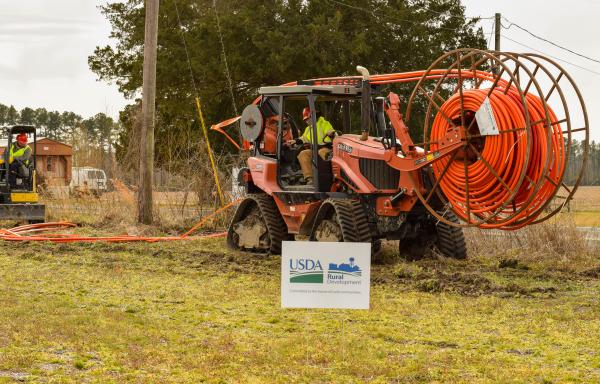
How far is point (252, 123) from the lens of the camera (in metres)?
16.6

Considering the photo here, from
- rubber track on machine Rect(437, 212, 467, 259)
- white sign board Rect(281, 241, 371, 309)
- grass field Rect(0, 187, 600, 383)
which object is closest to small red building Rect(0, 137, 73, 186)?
grass field Rect(0, 187, 600, 383)

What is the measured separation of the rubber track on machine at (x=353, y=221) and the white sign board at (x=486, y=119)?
283cm

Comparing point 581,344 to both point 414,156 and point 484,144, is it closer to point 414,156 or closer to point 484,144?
point 484,144

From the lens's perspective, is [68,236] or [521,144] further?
[68,236]

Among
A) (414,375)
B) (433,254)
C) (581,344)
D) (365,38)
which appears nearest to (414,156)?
(433,254)

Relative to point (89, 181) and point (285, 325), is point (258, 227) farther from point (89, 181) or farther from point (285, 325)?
point (89, 181)

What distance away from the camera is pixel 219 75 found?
120ft

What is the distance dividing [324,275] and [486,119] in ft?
12.1

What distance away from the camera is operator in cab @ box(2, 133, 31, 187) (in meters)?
23.8

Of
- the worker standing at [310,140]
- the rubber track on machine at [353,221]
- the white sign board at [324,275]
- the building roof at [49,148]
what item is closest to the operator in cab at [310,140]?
the worker standing at [310,140]

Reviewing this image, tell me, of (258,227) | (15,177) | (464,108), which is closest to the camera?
(464,108)

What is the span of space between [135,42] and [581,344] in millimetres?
34399

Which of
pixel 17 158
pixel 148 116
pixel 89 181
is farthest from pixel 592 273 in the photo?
pixel 89 181

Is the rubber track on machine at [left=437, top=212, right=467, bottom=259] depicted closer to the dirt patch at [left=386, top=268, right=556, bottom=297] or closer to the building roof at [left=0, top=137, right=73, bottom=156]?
the dirt patch at [left=386, top=268, right=556, bottom=297]
